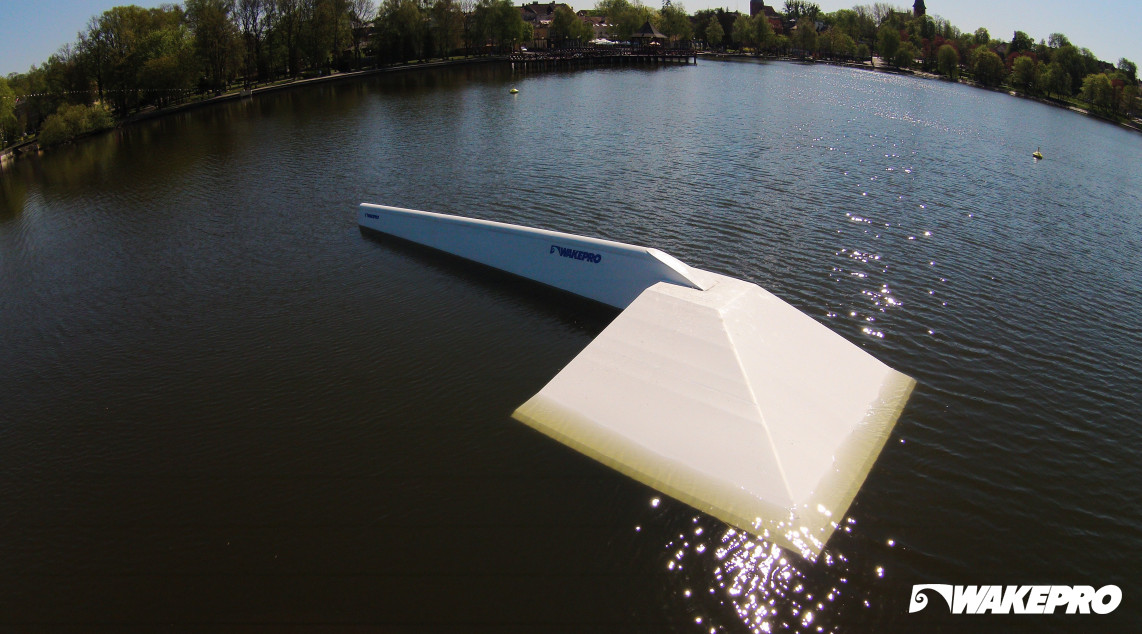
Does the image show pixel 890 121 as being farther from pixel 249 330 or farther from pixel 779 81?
pixel 249 330

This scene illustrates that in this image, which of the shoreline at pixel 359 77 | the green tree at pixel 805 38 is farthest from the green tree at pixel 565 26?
the green tree at pixel 805 38

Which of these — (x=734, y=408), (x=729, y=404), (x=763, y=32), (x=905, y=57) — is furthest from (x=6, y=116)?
(x=763, y=32)

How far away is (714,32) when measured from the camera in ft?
578

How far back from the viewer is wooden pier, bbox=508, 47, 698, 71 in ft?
397

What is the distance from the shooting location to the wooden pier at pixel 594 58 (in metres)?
121

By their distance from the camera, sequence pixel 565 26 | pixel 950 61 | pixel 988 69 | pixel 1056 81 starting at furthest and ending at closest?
1. pixel 565 26
2. pixel 950 61
3. pixel 988 69
4. pixel 1056 81

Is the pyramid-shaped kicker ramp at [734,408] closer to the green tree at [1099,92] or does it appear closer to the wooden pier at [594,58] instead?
the green tree at [1099,92]

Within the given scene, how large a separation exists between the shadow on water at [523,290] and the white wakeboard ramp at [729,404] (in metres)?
1.56

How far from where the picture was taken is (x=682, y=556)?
10398 millimetres

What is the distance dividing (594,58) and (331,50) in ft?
186

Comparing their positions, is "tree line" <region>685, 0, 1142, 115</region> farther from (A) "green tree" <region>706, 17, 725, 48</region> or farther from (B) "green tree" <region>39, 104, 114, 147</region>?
(B) "green tree" <region>39, 104, 114, 147</region>

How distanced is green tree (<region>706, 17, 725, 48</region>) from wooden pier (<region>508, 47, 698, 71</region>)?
3998cm

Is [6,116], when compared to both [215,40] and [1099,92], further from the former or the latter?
[1099,92]

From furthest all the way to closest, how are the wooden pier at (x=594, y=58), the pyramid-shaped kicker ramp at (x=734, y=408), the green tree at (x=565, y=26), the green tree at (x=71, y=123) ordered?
the green tree at (x=565, y=26) → the wooden pier at (x=594, y=58) → the green tree at (x=71, y=123) → the pyramid-shaped kicker ramp at (x=734, y=408)
